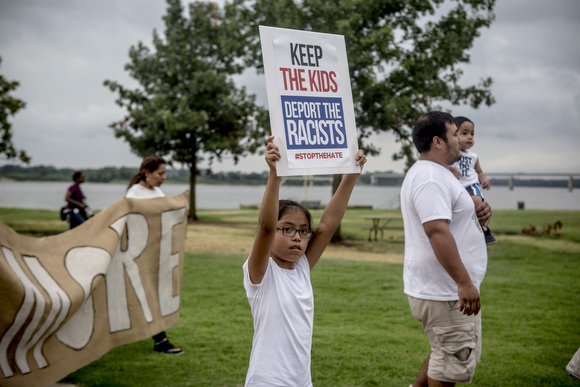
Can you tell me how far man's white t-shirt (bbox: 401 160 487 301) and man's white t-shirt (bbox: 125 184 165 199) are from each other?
10.1 ft

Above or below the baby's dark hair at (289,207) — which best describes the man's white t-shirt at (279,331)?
below

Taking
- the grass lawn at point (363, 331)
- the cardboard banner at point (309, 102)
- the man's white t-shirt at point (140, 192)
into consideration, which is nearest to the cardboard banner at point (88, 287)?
the man's white t-shirt at point (140, 192)

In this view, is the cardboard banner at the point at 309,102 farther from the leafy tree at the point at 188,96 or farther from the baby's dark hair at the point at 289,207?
the leafy tree at the point at 188,96

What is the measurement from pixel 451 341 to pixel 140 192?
3.54 meters

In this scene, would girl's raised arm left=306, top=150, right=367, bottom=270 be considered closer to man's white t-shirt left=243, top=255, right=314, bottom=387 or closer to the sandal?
man's white t-shirt left=243, top=255, right=314, bottom=387

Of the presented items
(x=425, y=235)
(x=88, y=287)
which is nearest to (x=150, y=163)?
(x=88, y=287)

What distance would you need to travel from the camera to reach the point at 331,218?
293 centimetres

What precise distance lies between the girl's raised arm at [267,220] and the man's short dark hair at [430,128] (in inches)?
59.7

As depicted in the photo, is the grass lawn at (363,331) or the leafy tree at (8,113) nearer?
the grass lawn at (363,331)

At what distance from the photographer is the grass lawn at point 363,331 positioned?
16.6 feet

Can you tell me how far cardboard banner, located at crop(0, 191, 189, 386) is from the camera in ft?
12.8

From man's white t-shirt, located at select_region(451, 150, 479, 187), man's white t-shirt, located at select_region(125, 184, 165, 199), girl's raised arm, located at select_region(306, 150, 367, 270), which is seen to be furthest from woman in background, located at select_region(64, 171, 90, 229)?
girl's raised arm, located at select_region(306, 150, 367, 270)

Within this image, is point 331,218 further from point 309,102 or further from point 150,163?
point 150,163

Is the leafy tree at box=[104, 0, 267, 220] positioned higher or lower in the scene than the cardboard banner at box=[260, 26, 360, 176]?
higher
